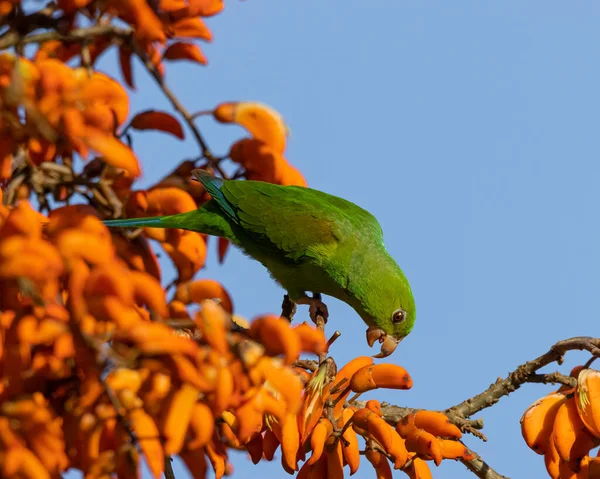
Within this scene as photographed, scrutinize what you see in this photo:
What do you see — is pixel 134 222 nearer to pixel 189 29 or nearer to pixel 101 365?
pixel 189 29

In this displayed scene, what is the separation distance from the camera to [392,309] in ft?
18.2

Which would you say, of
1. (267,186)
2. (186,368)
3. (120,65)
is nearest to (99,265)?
(186,368)

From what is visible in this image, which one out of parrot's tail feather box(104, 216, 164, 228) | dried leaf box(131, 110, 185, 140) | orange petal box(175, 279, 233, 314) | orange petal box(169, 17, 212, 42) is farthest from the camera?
dried leaf box(131, 110, 185, 140)

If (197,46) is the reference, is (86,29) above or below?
below

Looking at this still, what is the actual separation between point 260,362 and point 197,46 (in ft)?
4.86

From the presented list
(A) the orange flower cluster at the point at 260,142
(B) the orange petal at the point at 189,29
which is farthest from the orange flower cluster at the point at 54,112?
(A) the orange flower cluster at the point at 260,142

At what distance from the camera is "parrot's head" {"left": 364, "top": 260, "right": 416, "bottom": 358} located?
556 cm

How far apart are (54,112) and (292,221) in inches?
134

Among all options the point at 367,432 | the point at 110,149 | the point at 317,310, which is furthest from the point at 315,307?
the point at 110,149

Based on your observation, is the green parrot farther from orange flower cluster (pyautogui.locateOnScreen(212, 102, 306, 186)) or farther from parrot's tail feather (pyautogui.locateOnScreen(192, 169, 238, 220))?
orange flower cluster (pyautogui.locateOnScreen(212, 102, 306, 186))

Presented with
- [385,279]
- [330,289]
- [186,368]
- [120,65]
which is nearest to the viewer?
[186,368]

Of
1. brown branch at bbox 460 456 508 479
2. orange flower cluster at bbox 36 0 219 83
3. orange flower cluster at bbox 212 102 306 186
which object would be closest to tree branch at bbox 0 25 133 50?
orange flower cluster at bbox 36 0 219 83

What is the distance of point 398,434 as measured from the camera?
3508 mm

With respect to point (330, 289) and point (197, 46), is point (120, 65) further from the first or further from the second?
point (330, 289)
